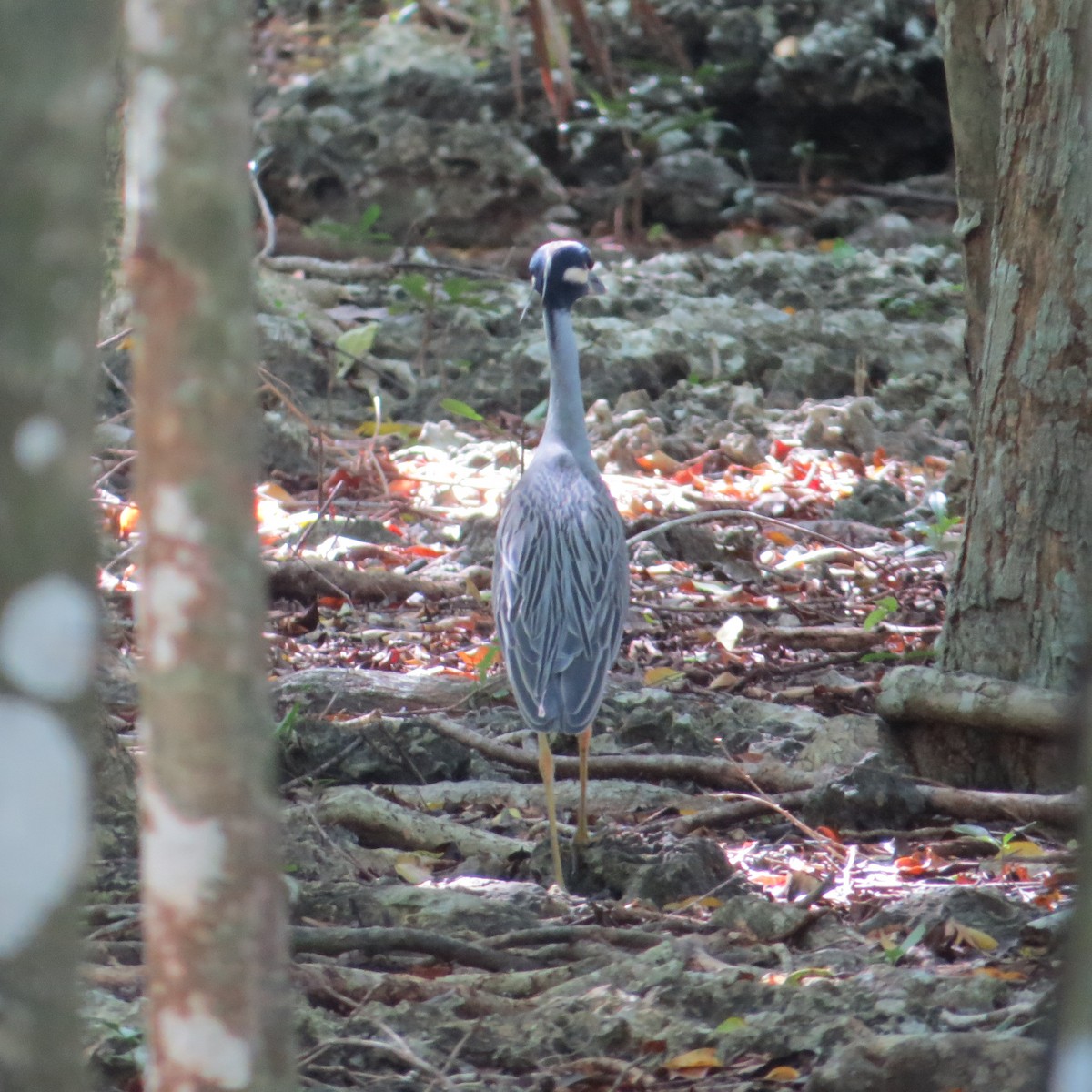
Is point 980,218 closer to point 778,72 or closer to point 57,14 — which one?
point 57,14

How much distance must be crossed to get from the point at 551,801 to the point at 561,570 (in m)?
0.94

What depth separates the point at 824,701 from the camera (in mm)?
5504

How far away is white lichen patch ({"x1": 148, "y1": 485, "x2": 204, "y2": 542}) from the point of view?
1.53 m

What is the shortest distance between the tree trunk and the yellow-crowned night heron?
2.83m

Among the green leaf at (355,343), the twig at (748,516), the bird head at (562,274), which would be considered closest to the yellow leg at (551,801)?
the bird head at (562,274)

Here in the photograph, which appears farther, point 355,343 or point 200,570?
point 355,343

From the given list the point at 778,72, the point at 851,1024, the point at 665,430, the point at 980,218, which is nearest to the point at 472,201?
the point at 778,72

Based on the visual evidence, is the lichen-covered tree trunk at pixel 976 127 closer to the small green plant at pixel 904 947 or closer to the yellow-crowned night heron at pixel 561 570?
the yellow-crowned night heron at pixel 561 570

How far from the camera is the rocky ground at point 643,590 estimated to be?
306 centimetres

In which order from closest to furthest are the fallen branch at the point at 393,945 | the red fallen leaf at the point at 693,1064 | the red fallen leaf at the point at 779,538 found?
the red fallen leaf at the point at 693,1064 → the fallen branch at the point at 393,945 → the red fallen leaf at the point at 779,538

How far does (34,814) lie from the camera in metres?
1.46

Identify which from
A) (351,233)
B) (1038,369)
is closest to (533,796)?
(1038,369)

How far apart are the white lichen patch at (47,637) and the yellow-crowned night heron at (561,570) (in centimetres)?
288

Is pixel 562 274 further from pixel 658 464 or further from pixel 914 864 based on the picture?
pixel 658 464
